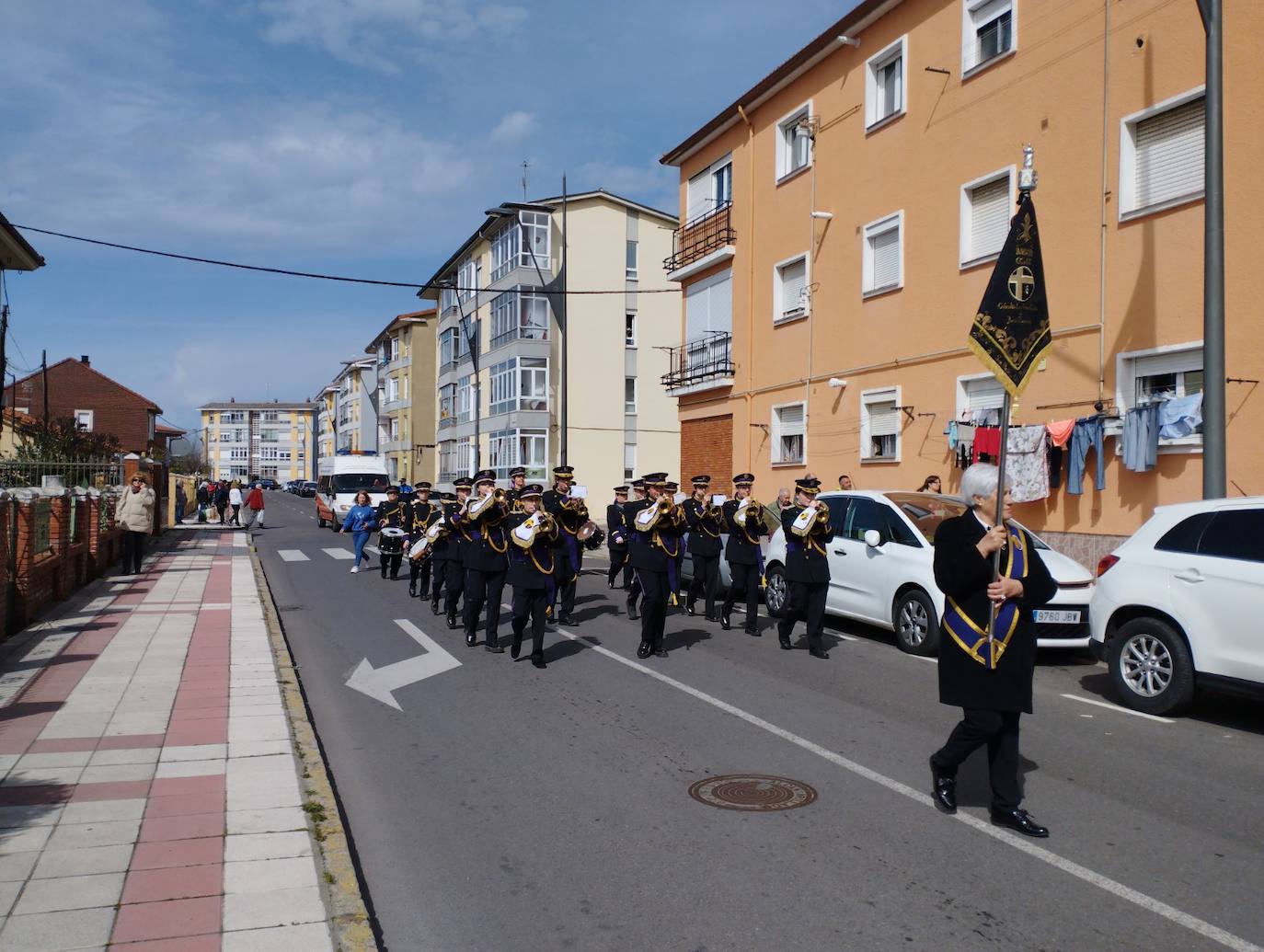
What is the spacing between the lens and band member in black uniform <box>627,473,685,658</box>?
9969 mm

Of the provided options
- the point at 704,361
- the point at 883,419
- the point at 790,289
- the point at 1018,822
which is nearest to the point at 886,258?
the point at 883,419

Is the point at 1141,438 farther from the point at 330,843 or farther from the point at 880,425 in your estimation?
the point at 330,843

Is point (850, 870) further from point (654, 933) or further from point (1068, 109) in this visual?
point (1068, 109)

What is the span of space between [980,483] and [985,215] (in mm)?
12548

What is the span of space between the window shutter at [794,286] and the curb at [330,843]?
49.8 feet

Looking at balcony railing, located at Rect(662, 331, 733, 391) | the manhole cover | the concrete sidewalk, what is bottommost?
the manhole cover

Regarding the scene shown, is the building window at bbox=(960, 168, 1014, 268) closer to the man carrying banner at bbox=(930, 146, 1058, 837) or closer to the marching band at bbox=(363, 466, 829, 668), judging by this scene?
the marching band at bbox=(363, 466, 829, 668)

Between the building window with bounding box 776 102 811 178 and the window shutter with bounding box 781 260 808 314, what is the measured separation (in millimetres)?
1969

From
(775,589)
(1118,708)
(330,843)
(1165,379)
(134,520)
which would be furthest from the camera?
(134,520)

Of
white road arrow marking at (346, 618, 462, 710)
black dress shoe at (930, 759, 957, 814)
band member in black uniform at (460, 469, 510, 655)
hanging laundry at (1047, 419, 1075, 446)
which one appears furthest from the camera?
hanging laundry at (1047, 419, 1075, 446)

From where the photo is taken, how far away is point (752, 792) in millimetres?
5672

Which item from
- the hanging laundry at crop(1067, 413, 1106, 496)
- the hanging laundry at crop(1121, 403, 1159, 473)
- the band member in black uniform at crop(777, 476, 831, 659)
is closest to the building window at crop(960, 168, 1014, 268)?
the hanging laundry at crop(1067, 413, 1106, 496)

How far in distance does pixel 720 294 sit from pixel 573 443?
19186 mm

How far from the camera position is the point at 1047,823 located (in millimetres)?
5168
